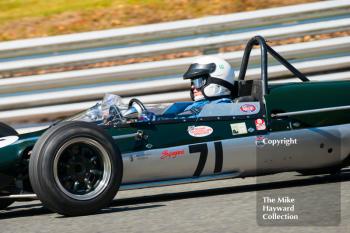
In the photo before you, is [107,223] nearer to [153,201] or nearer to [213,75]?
[153,201]

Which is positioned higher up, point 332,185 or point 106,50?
point 106,50

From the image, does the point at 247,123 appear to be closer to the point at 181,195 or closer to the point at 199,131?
the point at 199,131

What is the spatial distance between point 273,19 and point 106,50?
6.34 feet

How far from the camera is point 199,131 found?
7098 mm

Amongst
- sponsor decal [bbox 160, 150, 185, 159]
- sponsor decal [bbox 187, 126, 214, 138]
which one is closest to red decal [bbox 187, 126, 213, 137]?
sponsor decal [bbox 187, 126, 214, 138]

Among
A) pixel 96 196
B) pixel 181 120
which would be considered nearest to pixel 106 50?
pixel 181 120

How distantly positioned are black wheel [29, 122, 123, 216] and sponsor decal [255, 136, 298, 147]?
126cm

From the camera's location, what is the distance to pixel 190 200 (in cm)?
686

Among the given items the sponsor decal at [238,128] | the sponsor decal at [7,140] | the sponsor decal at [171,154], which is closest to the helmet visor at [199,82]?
the sponsor decal at [238,128]

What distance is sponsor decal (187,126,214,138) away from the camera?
7070 mm

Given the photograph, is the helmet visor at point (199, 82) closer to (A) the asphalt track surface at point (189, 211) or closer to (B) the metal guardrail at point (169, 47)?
(A) the asphalt track surface at point (189, 211)

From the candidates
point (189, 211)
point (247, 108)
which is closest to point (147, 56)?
point (247, 108)

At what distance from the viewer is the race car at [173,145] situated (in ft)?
21.1

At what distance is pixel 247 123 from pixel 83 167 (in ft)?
4.80
